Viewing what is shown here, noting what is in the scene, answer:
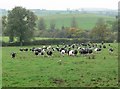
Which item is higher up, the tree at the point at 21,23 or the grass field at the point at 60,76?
the tree at the point at 21,23

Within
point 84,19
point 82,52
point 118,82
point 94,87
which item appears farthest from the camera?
point 84,19

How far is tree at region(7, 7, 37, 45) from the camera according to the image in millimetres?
66938

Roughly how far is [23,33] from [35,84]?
50534 millimetres

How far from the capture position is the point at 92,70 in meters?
22.6

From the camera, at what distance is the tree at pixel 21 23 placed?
66.9m

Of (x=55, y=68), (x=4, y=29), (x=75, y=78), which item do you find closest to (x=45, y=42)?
(x=4, y=29)

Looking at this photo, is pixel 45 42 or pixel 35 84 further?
pixel 45 42

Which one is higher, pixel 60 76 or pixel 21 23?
pixel 21 23

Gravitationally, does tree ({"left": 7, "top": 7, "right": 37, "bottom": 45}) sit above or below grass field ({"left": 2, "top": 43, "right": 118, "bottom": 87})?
above

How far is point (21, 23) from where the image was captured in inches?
2635

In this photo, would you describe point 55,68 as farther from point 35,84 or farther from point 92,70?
point 35,84

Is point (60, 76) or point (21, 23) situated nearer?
point (60, 76)

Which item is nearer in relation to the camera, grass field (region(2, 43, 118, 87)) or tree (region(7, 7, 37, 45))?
grass field (region(2, 43, 118, 87))

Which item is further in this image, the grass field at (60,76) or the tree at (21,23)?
the tree at (21,23)
